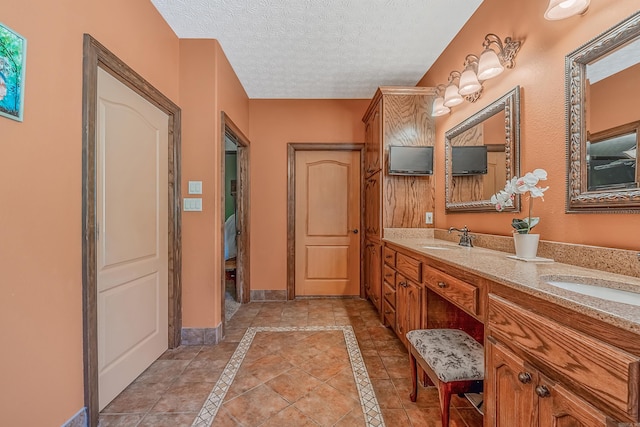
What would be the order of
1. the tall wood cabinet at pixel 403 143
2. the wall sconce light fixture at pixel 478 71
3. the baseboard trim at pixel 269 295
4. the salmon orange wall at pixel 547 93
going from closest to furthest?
the salmon orange wall at pixel 547 93 < the wall sconce light fixture at pixel 478 71 < the tall wood cabinet at pixel 403 143 < the baseboard trim at pixel 269 295

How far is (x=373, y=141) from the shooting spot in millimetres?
2980

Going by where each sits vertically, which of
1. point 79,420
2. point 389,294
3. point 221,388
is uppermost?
point 389,294

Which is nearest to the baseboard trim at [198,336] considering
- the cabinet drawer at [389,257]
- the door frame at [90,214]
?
the door frame at [90,214]

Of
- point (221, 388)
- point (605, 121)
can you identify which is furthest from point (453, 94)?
point (221, 388)

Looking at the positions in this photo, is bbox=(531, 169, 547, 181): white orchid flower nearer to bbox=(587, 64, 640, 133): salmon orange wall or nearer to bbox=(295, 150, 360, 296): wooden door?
bbox=(587, 64, 640, 133): salmon orange wall

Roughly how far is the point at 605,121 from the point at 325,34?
191 centimetres

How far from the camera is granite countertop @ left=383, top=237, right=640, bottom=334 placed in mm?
607

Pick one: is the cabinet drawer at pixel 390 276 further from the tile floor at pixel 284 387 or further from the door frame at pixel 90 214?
the door frame at pixel 90 214

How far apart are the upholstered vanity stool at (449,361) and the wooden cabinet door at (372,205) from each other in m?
1.38

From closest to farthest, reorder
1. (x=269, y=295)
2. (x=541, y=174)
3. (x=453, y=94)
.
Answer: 1. (x=541, y=174)
2. (x=453, y=94)
3. (x=269, y=295)

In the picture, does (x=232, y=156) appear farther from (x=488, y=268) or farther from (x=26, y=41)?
(x=488, y=268)

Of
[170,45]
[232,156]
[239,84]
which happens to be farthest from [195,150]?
[232,156]

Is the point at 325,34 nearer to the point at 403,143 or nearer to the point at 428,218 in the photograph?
the point at 403,143

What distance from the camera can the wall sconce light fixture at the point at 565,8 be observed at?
3.74 feet
